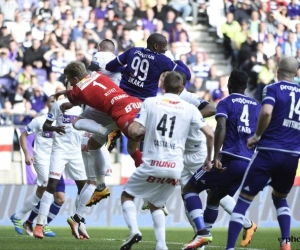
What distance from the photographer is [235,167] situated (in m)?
13.6

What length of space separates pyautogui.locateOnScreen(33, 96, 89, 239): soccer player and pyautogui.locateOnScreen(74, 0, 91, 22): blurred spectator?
10.1 metres

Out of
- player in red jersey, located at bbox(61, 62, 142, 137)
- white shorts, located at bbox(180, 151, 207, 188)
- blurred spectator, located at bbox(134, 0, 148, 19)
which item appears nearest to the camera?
player in red jersey, located at bbox(61, 62, 142, 137)

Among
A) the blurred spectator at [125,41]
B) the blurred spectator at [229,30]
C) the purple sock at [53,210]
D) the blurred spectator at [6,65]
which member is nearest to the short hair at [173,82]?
the purple sock at [53,210]

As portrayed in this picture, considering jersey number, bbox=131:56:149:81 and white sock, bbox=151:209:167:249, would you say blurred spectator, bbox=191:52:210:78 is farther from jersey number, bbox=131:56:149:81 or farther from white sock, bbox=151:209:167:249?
white sock, bbox=151:209:167:249

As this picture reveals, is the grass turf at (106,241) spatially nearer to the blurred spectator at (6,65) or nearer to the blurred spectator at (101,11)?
the blurred spectator at (6,65)

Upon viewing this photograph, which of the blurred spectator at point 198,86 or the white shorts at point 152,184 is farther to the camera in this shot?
the blurred spectator at point 198,86

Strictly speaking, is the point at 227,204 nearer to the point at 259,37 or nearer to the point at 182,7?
the point at 259,37

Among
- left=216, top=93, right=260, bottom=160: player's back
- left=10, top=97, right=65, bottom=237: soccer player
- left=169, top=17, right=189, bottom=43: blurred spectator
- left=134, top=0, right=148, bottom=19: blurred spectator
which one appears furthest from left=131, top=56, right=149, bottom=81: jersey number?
left=134, top=0, right=148, bottom=19: blurred spectator

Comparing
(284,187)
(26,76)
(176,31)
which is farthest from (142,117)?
(176,31)

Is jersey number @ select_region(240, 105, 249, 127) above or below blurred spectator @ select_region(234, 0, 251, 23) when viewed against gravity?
below

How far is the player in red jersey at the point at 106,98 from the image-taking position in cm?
1388

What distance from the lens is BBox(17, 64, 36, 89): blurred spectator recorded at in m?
24.6

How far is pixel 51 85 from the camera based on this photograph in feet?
81.5

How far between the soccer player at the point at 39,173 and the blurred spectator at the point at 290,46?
42.9 ft
